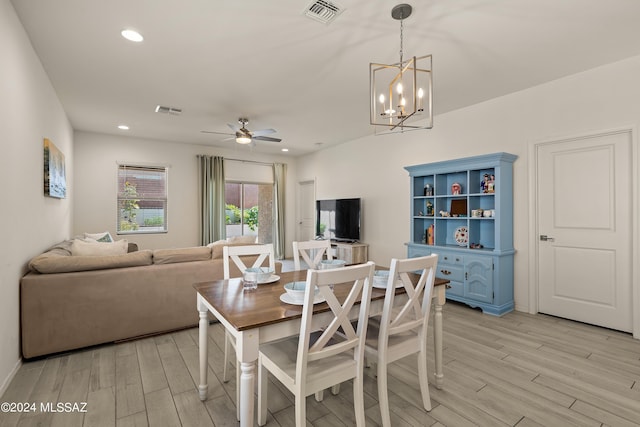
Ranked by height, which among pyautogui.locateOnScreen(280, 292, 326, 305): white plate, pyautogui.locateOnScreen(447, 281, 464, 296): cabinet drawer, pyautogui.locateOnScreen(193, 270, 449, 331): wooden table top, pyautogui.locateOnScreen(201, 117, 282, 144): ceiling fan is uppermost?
pyautogui.locateOnScreen(201, 117, 282, 144): ceiling fan

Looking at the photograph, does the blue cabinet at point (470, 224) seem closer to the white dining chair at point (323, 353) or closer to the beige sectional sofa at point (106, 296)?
the beige sectional sofa at point (106, 296)

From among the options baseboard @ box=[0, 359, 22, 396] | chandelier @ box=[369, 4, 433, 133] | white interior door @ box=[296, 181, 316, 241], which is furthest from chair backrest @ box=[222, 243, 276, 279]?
white interior door @ box=[296, 181, 316, 241]

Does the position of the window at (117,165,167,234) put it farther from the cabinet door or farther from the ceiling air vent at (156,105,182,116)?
the cabinet door

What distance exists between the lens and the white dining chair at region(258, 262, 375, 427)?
142 centimetres

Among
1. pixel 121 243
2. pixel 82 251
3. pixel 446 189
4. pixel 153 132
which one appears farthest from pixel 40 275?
pixel 446 189

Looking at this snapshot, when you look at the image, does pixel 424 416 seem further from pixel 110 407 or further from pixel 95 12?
pixel 95 12

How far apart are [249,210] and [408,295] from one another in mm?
6295

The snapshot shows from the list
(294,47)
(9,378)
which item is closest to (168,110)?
(294,47)

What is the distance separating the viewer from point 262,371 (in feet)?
5.78

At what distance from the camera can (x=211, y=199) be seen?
6.84 m

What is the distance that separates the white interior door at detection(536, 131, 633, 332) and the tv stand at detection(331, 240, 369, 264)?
9.36 ft

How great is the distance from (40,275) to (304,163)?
5.99 meters

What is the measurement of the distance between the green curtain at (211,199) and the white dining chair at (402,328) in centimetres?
549

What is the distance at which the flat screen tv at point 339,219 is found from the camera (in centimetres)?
599
